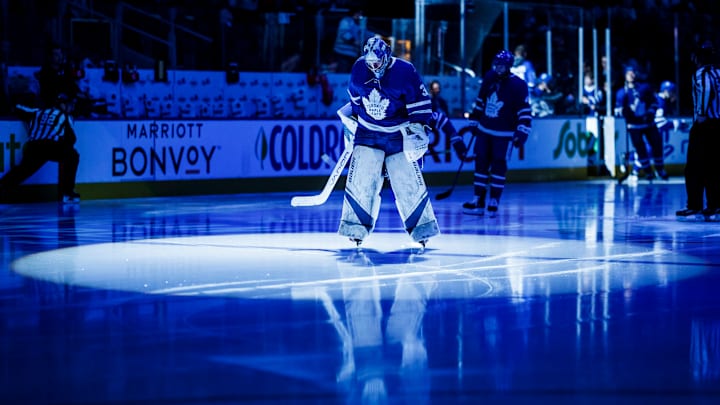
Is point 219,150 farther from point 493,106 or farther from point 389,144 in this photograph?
point 389,144

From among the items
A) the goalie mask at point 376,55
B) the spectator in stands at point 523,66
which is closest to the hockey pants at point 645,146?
the spectator in stands at point 523,66

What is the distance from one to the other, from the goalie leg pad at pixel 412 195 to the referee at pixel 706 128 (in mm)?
3792

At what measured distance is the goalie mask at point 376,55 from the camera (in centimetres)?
Result: 1006

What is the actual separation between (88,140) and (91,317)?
10.1 m

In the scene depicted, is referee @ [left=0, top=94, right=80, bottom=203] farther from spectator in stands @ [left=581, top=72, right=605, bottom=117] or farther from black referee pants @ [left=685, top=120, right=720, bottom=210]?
spectator in stands @ [left=581, top=72, right=605, bottom=117]

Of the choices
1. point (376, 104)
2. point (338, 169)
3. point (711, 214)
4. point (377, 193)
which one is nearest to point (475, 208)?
point (711, 214)

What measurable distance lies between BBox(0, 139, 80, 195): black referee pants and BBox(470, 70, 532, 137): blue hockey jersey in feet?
16.9

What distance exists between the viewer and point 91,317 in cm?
693

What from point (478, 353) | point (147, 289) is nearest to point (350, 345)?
point (478, 353)

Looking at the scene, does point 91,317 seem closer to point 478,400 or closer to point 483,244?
point 478,400

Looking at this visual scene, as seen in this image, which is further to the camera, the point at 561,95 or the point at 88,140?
the point at 561,95

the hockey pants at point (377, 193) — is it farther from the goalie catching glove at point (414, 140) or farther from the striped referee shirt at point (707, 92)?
the striped referee shirt at point (707, 92)

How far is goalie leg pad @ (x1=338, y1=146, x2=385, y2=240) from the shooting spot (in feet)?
34.1

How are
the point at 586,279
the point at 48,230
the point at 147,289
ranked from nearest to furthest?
the point at 147,289 < the point at 586,279 < the point at 48,230
